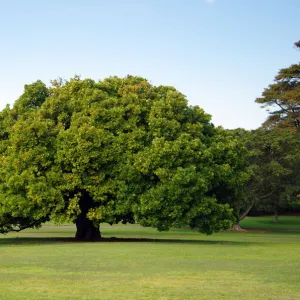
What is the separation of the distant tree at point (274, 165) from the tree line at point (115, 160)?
20.5 m

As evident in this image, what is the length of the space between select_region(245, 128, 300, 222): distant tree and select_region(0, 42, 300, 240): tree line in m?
20.5

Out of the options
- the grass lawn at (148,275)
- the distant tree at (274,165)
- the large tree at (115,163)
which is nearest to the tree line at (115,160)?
the large tree at (115,163)

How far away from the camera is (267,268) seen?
70.7 feet

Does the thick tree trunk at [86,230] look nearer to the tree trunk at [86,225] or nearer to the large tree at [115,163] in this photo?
the tree trunk at [86,225]

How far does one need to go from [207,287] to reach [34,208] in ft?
72.6

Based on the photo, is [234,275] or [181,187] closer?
[234,275]

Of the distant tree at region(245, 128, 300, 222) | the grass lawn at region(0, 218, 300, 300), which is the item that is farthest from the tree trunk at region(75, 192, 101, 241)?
the distant tree at region(245, 128, 300, 222)

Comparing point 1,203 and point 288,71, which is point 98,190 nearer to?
point 1,203

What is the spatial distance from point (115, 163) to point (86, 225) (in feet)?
21.3

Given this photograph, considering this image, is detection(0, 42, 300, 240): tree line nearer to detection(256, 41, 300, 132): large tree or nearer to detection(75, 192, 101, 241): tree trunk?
detection(75, 192, 101, 241): tree trunk

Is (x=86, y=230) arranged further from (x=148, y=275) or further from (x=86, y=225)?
(x=148, y=275)

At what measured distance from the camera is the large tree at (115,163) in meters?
35.6

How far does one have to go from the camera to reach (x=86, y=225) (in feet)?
136

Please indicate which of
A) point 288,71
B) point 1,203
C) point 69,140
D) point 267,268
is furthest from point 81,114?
point 288,71
